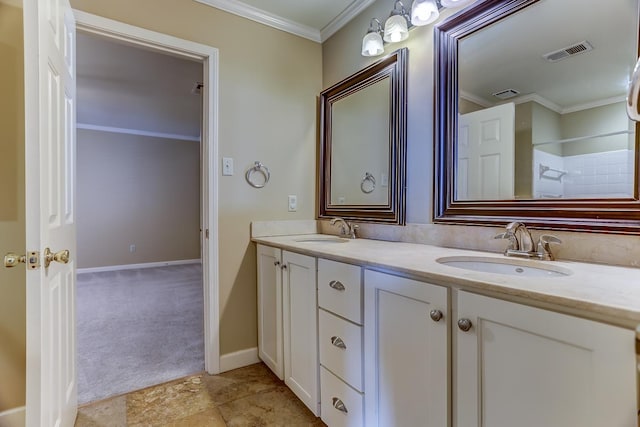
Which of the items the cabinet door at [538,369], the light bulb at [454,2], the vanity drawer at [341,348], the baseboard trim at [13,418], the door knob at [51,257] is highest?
the light bulb at [454,2]

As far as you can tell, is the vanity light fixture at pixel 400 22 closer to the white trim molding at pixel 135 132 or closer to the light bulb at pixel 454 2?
the light bulb at pixel 454 2

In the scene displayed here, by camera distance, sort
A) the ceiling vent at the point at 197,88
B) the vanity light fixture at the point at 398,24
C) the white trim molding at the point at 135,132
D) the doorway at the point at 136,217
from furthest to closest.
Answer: the white trim molding at the point at 135,132
the ceiling vent at the point at 197,88
the doorway at the point at 136,217
the vanity light fixture at the point at 398,24

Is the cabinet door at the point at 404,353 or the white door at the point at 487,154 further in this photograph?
the white door at the point at 487,154

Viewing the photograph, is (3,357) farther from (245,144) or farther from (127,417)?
(245,144)

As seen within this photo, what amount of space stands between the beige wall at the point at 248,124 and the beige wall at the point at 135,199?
13.6 ft

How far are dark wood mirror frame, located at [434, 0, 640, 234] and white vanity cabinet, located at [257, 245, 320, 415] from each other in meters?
0.76

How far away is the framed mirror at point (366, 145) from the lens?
5.89ft

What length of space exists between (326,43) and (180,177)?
4.36m

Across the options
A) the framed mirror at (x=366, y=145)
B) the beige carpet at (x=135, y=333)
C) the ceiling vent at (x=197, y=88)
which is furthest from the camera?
the ceiling vent at (x=197, y=88)

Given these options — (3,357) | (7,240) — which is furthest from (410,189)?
(3,357)

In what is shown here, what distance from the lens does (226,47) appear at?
6.72 ft

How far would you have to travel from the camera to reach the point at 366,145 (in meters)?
2.06

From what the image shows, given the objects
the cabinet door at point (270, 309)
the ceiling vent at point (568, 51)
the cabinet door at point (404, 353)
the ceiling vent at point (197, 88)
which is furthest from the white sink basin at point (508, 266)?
the ceiling vent at point (197, 88)

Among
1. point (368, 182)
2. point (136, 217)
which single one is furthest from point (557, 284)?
point (136, 217)
